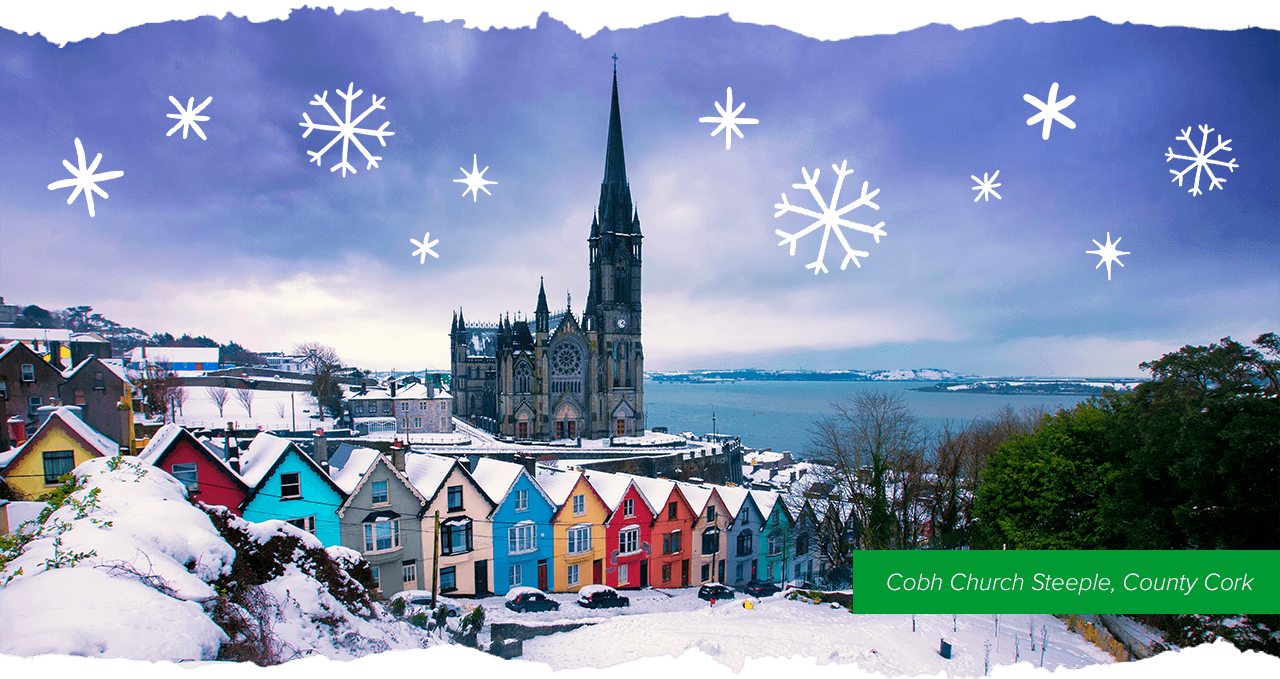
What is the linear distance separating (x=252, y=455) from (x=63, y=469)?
1.40m

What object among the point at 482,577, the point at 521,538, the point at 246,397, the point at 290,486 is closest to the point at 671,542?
the point at 521,538

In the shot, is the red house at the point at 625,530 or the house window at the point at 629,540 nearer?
the red house at the point at 625,530

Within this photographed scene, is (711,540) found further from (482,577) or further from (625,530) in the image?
(482,577)

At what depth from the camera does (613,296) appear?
22.9m

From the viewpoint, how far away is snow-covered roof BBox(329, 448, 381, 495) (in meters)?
5.82

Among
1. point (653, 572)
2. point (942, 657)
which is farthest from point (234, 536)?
point (653, 572)

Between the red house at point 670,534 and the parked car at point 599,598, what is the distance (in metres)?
2.56

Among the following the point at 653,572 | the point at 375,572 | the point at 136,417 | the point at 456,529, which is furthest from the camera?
the point at 653,572

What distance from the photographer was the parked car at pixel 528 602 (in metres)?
5.96

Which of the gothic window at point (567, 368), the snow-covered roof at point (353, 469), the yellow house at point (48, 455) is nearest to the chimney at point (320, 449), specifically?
the snow-covered roof at point (353, 469)

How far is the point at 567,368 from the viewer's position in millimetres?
24250

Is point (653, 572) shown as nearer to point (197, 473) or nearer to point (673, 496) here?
point (673, 496)

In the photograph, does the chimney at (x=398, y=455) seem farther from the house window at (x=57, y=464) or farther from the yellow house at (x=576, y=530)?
the house window at (x=57, y=464)

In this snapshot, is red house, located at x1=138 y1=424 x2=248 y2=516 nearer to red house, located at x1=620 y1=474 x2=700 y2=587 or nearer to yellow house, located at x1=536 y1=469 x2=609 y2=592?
yellow house, located at x1=536 y1=469 x2=609 y2=592
